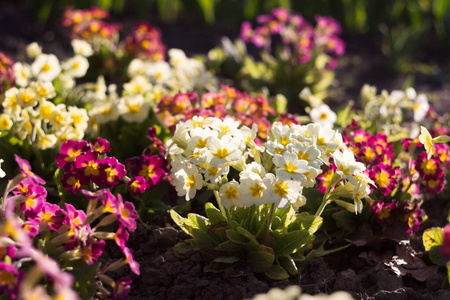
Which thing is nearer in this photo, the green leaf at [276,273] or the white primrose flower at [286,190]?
the white primrose flower at [286,190]

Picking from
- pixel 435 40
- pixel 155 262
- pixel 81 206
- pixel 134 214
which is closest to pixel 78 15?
pixel 81 206

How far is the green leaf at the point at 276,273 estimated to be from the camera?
2043mm

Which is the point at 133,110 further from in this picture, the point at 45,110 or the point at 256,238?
the point at 256,238

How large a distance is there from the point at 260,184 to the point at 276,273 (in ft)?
1.34

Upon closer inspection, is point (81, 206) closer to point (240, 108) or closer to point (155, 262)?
point (155, 262)

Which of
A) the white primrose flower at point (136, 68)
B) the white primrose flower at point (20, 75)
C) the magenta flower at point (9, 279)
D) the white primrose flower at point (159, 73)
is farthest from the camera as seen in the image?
the white primrose flower at point (136, 68)

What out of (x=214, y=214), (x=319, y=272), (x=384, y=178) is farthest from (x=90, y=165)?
(x=384, y=178)

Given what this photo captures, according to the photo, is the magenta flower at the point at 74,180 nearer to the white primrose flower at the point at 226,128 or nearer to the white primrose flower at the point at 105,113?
the white primrose flower at the point at 226,128

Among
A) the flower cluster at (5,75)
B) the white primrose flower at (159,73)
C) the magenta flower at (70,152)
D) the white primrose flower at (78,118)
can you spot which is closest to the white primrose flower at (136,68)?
the white primrose flower at (159,73)

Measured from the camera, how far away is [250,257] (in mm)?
2111

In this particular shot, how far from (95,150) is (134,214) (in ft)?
1.55

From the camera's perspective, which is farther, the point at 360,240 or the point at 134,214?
the point at 360,240

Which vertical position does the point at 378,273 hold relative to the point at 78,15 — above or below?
below

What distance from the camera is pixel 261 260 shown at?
6.79 ft
